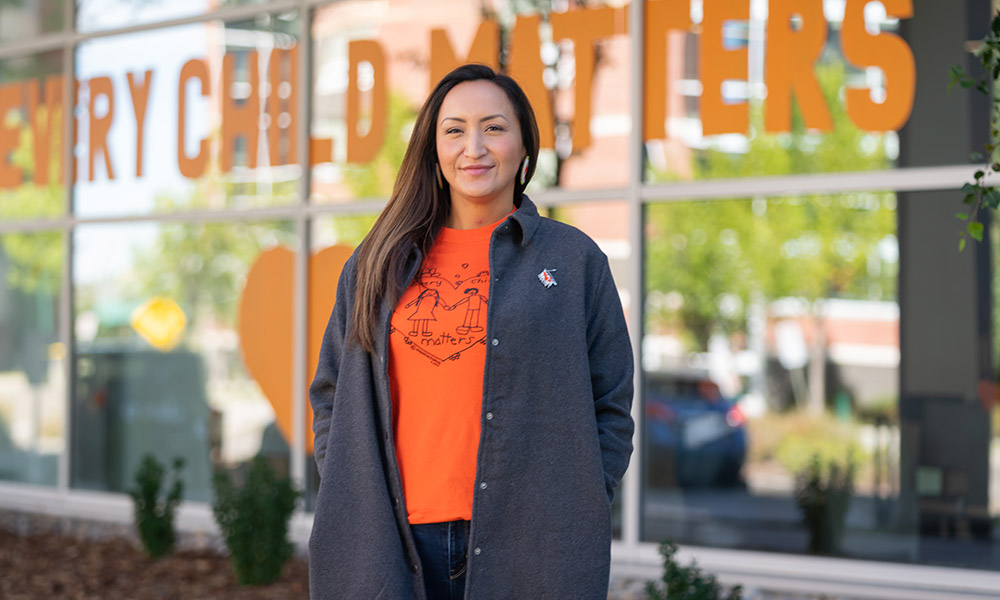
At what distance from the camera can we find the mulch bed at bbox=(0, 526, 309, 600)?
4.47 m

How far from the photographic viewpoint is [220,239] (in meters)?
6.48

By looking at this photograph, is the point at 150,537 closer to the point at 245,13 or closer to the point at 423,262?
the point at 245,13

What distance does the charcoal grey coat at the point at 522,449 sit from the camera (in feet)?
6.04

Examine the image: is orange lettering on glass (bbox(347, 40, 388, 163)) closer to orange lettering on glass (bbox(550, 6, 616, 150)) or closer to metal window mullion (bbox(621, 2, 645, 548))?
orange lettering on glass (bbox(550, 6, 616, 150))

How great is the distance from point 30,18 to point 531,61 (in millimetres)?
4135

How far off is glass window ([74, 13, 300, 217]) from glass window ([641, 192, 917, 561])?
12.6 feet

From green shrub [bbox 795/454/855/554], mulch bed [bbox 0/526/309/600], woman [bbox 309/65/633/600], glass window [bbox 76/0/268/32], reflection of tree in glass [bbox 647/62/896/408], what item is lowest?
mulch bed [bbox 0/526/309/600]

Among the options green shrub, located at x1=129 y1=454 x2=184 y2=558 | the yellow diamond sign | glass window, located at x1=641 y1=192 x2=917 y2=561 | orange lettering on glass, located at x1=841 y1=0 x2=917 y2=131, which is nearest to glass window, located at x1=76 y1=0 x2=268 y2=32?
the yellow diamond sign

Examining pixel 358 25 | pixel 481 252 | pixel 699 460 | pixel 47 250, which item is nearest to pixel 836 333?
pixel 699 460

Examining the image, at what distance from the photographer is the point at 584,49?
5.32 metres

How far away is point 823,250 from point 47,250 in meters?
9.40

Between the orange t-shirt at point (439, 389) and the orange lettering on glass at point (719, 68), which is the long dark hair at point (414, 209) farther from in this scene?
the orange lettering on glass at point (719, 68)

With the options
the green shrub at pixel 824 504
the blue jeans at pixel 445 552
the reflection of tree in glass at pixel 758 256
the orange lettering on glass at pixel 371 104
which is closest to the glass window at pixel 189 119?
the orange lettering on glass at pixel 371 104

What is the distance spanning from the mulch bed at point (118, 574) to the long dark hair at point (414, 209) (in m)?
2.76
